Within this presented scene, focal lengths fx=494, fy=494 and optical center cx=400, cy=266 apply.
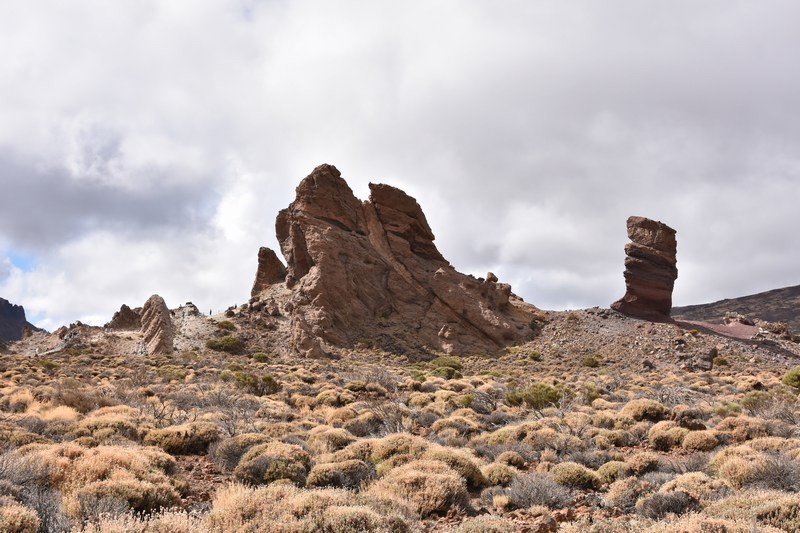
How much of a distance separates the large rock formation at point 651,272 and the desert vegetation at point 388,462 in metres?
29.6

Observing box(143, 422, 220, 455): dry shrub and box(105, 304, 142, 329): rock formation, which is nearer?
box(143, 422, 220, 455): dry shrub

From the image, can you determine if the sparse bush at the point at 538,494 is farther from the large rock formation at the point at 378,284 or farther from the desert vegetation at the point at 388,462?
the large rock formation at the point at 378,284

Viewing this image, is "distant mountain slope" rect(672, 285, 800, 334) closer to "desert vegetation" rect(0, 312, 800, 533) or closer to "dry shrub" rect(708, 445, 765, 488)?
"desert vegetation" rect(0, 312, 800, 533)

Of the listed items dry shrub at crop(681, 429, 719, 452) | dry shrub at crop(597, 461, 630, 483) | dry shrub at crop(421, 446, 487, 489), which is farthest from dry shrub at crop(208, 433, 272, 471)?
dry shrub at crop(681, 429, 719, 452)

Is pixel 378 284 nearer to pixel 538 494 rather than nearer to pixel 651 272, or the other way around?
pixel 651 272

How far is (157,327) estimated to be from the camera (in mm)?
42094

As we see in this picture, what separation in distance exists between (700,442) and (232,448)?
10.9 metres

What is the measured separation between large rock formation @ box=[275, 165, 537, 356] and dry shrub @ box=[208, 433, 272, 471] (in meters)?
29.6

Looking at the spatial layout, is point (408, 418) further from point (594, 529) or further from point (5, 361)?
point (5, 361)

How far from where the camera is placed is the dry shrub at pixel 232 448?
1039 cm

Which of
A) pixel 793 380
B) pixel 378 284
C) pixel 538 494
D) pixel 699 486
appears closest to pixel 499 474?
pixel 538 494

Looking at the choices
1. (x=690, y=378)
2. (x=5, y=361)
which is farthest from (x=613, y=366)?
(x=5, y=361)

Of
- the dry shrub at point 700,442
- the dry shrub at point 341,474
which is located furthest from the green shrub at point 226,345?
the dry shrub at point 700,442

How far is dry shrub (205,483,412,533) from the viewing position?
589 centimetres
